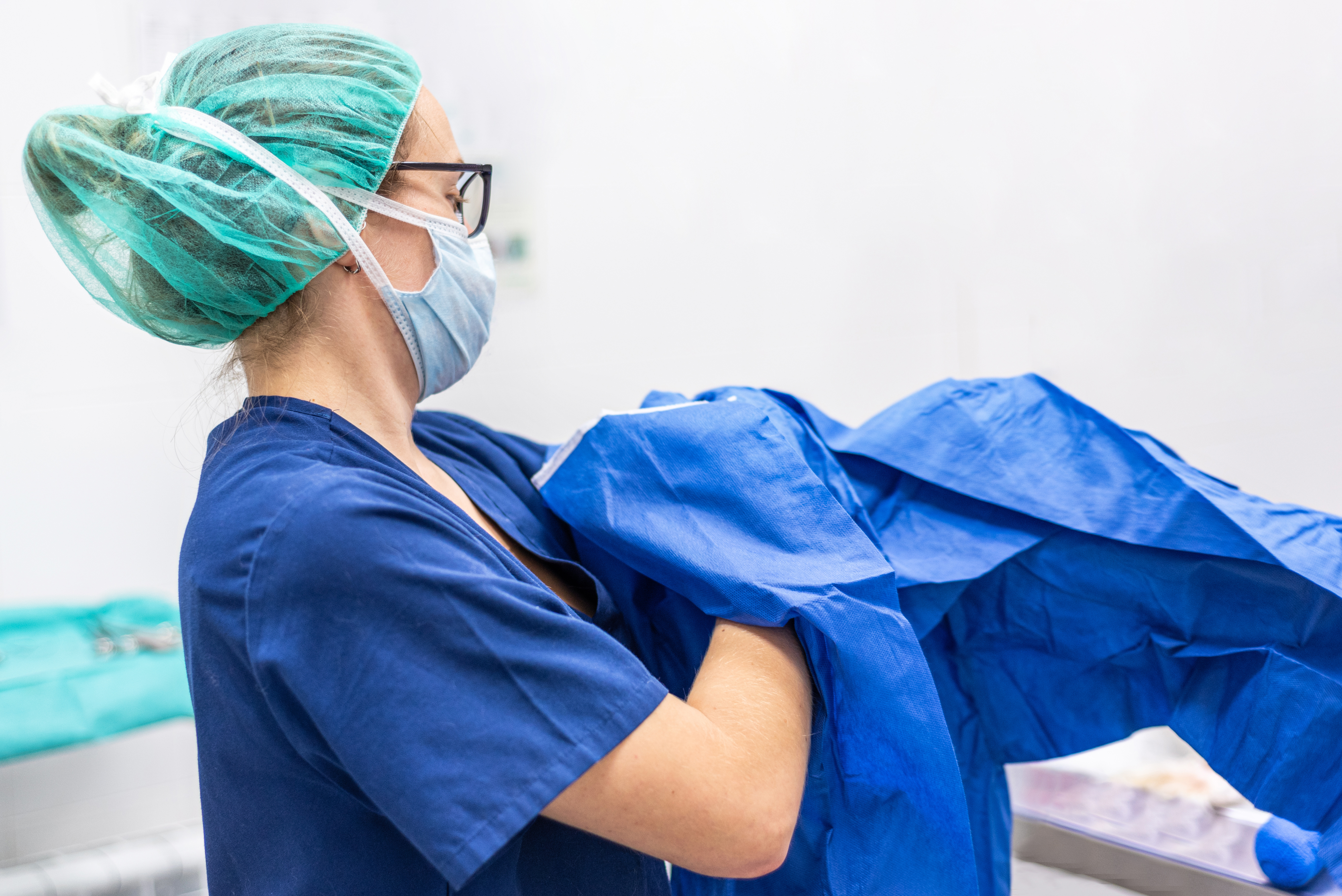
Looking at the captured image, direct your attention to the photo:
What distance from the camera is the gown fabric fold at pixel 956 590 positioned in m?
Result: 0.81

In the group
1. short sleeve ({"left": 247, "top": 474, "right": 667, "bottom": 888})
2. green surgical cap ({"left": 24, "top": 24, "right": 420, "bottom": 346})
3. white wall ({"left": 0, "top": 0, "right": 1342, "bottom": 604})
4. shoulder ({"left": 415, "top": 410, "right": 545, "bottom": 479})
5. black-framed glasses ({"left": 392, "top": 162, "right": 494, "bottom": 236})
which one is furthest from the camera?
white wall ({"left": 0, "top": 0, "right": 1342, "bottom": 604})

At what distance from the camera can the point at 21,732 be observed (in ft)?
3.66

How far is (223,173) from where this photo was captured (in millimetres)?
794

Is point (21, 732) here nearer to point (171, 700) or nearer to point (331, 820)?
point (171, 700)

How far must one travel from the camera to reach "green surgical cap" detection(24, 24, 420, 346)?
0.79 m

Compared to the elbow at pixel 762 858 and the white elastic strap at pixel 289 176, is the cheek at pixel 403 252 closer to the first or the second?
the white elastic strap at pixel 289 176

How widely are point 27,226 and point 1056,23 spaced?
1.71 meters

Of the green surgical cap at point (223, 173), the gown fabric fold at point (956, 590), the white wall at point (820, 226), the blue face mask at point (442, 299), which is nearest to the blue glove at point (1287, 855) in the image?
the gown fabric fold at point (956, 590)

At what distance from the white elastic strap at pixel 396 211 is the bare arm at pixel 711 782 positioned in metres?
0.47

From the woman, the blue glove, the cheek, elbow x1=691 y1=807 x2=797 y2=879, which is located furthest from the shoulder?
the blue glove

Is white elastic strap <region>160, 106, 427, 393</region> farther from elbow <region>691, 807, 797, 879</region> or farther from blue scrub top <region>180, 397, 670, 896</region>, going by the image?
elbow <region>691, 807, 797, 879</region>

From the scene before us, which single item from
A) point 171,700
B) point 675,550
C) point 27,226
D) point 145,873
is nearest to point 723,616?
point 675,550

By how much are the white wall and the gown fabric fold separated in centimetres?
57

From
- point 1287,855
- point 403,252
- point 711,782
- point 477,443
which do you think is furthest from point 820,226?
point 711,782
